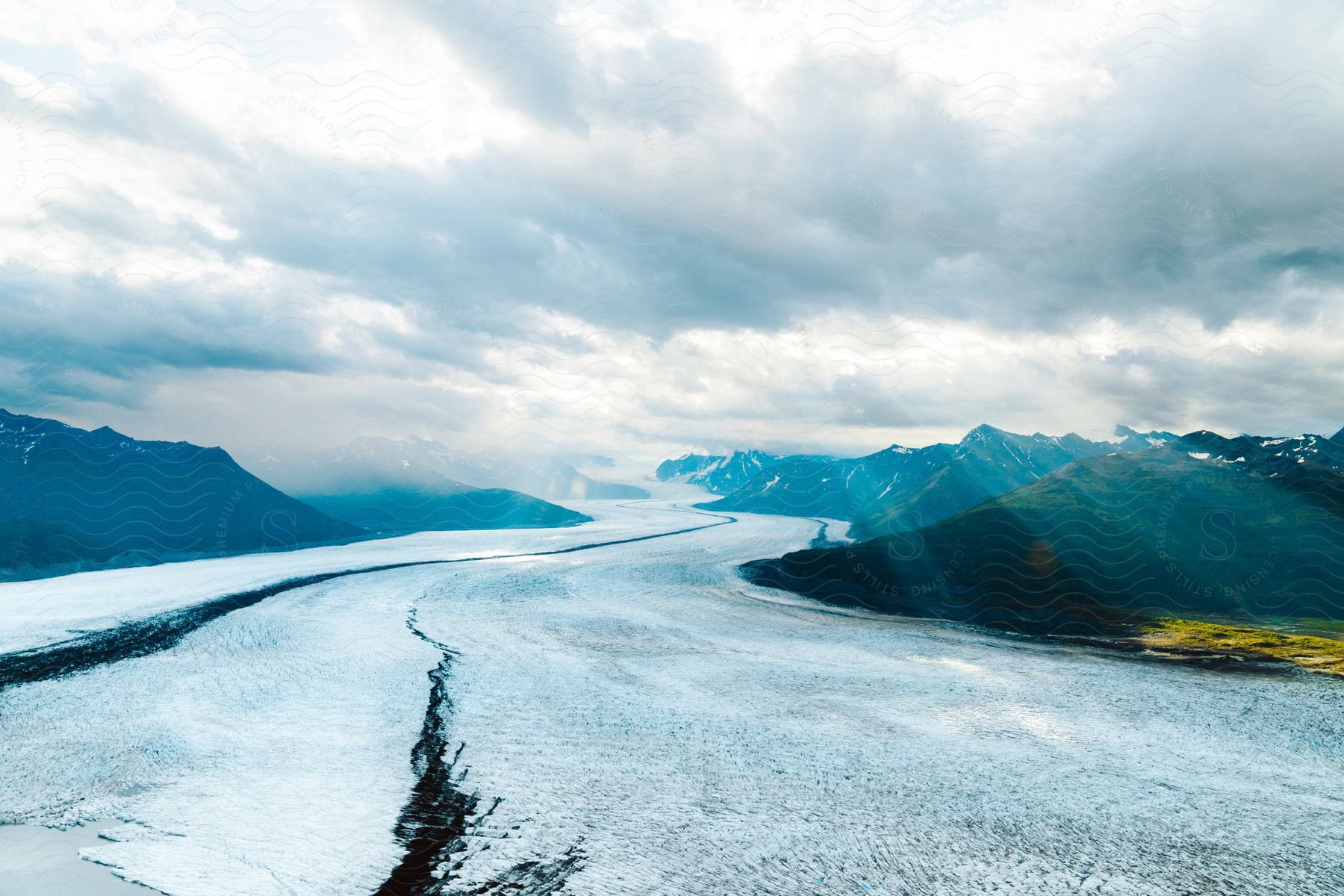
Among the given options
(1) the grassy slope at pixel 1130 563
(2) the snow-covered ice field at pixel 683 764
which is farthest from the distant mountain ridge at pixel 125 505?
(1) the grassy slope at pixel 1130 563

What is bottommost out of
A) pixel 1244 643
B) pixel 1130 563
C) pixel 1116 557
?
pixel 1244 643

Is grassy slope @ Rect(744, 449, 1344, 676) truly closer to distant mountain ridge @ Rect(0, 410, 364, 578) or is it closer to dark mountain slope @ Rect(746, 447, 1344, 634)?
dark mountain slope @ Rect(746, 447, 1344, 634)

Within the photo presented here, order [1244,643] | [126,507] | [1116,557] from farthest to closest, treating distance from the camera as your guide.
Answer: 1. [126,507]
2. [1116,557]
3. [1244,643]

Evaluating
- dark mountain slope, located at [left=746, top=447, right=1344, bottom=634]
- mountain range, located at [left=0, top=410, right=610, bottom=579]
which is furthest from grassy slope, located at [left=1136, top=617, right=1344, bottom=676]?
mountain range, located at [left=0, top=410, right=610, bottom=579]

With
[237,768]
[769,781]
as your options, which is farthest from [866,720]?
[237,768]

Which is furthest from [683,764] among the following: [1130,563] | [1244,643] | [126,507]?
[126,507]

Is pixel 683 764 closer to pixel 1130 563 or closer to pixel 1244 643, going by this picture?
pixel 1244 643
